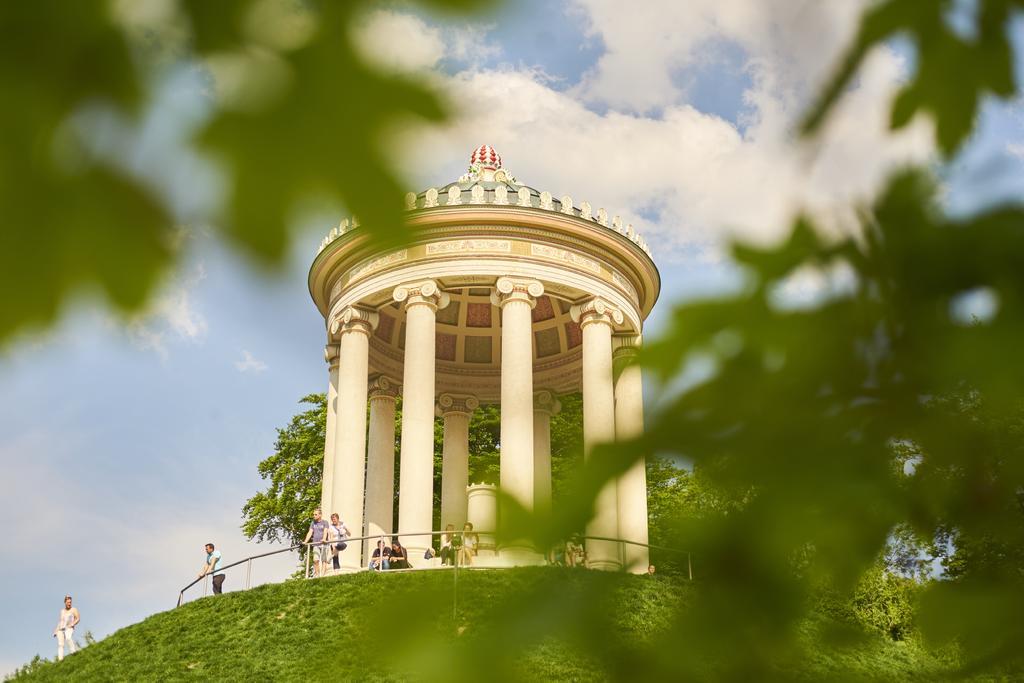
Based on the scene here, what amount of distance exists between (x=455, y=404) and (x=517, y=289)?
8941mm

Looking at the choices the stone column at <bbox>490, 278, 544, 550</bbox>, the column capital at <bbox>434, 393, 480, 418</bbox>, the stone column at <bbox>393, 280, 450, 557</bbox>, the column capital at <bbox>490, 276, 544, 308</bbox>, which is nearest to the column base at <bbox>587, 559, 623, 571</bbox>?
the stone column at <bbox>490, 278, 544, 550</bbox>

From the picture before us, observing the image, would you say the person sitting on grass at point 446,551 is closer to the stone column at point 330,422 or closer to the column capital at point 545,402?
the stone column at point 330,422

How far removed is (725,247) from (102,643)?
26508 millimetres

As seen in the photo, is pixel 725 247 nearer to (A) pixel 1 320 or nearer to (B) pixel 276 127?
(B) pixel 276 127

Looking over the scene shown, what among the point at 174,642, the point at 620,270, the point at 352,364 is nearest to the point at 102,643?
the point at 174,642

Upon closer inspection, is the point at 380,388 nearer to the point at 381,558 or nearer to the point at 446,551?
the point at 381,558

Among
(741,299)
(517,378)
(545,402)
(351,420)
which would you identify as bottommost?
(741,299)

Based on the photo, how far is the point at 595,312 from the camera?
33031 millimetres

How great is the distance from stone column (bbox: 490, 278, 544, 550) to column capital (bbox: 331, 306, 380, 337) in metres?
4.05

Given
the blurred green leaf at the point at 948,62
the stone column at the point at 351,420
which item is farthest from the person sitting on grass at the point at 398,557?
the blurred green leaf at the point at 948,62

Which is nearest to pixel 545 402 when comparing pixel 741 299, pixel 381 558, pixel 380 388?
pixel 380 388

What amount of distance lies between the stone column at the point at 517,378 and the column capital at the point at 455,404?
794 centimetres

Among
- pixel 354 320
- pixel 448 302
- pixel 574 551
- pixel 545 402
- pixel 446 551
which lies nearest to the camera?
pixel 574 551

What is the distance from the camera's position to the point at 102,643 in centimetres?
2552
